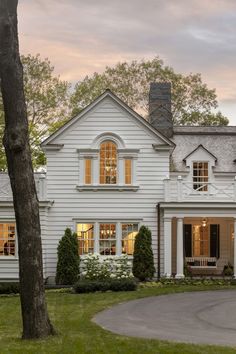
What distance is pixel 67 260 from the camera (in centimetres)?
2934

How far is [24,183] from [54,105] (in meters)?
35.0

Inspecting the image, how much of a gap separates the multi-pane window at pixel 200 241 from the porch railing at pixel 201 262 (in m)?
0.47

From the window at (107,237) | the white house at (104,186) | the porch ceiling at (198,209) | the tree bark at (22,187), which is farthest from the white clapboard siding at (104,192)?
the tree bark at (22,187)

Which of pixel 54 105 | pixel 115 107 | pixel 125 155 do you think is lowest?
pixel 125 155

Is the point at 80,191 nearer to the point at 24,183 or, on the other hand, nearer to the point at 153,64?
the point at 24,183

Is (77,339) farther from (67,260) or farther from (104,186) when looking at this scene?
(104,186)

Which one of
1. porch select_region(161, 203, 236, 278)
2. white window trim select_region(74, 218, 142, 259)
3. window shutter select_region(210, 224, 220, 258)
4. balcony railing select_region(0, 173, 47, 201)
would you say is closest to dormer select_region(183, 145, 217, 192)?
porch select_region(161, 203, 236, 278)

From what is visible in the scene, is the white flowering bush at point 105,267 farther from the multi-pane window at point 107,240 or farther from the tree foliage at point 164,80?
the tree foliage at point 164,80

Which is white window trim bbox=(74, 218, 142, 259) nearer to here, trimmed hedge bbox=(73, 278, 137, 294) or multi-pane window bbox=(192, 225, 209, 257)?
multi-pane window bbox=(192, 225, 209, 257)

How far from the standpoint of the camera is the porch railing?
32.7 metres

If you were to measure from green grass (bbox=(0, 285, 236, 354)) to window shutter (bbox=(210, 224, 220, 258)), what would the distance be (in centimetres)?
1201

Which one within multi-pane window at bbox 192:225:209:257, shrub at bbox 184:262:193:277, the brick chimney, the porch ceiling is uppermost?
the brick chimney

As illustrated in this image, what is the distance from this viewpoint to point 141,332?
14938 millimetres

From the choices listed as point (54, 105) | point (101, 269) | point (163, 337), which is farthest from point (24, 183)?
point (54, 105)
